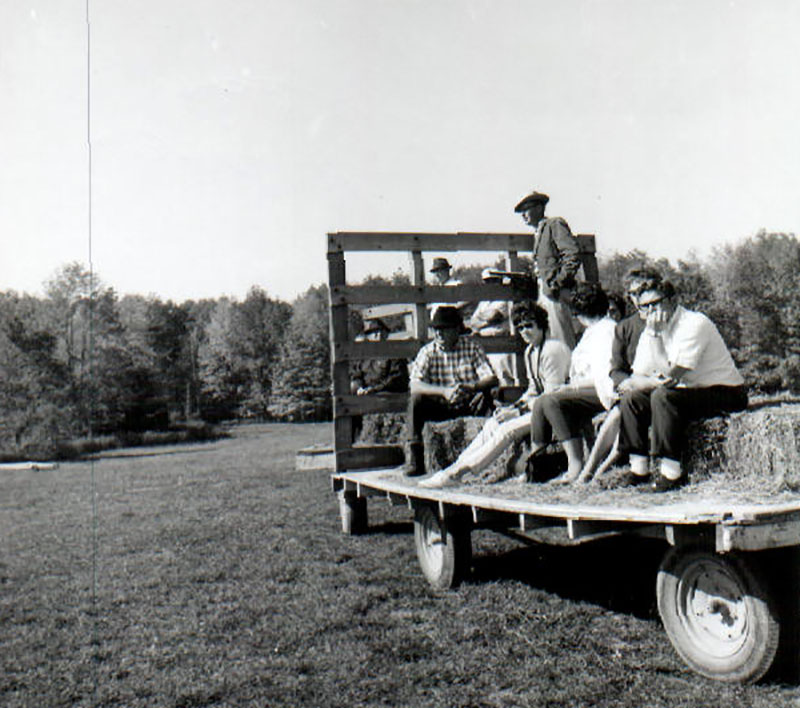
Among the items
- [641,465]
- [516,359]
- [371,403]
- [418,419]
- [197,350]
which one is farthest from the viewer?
[197,350]

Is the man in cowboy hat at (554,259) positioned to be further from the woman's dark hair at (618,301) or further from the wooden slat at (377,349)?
the wooden slat at (377,349)

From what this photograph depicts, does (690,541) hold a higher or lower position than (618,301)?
lower

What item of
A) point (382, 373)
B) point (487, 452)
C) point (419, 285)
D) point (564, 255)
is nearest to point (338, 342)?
point (419, 285)

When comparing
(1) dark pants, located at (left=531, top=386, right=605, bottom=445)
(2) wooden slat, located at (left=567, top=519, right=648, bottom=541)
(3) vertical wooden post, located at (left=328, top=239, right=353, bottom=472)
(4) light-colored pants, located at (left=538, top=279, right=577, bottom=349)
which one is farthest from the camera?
(3) vertical wooden post, located at (left=328, top=239, right=353, bottom=472)

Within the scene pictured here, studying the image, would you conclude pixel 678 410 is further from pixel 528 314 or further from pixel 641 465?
pixel 528 314

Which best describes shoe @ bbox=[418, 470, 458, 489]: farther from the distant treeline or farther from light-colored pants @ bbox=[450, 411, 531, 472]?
the distant treeline

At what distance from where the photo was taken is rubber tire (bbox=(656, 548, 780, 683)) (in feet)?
12.9

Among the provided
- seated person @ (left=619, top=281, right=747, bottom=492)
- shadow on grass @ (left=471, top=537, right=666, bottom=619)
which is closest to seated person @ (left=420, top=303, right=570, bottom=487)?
shadow on grass @ (left=471, top=537, right=666, bottom=619)

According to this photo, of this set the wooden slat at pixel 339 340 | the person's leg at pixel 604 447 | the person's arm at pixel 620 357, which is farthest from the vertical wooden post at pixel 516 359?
the person's leg at pixel 604 447

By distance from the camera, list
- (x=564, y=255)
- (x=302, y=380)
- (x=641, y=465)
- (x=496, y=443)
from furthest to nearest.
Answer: (x=302, y=380), (x=564, y=255), (x=496, y=443), (x=641, y=465)

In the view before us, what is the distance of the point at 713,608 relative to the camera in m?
4.29

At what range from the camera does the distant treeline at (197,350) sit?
42250 mm

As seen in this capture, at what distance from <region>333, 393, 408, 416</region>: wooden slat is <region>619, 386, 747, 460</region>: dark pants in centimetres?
372

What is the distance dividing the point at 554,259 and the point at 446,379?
5.67 ft
